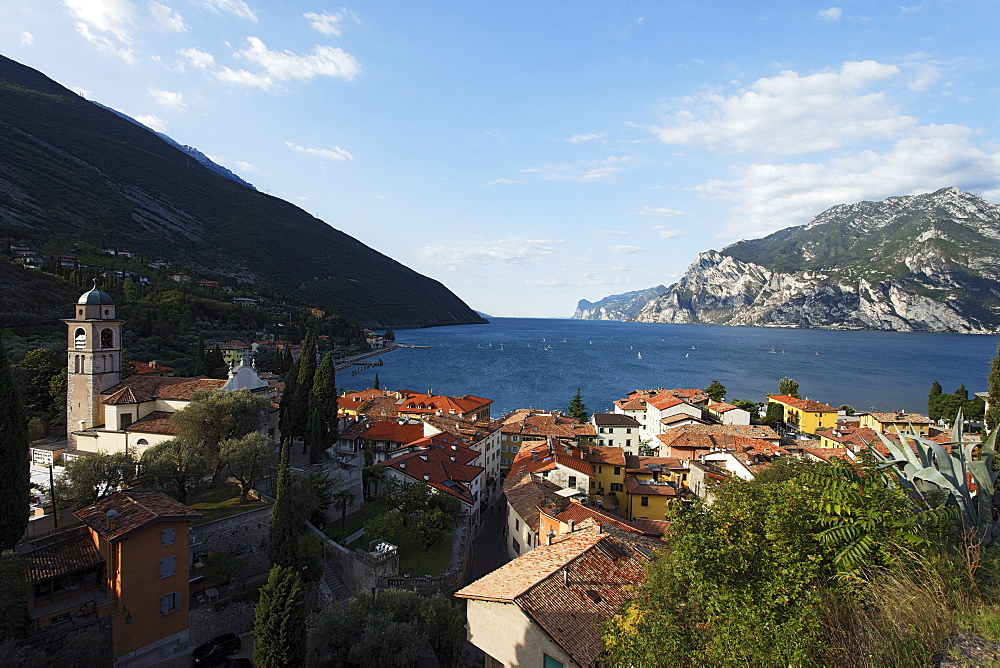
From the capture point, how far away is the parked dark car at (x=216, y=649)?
621 inches

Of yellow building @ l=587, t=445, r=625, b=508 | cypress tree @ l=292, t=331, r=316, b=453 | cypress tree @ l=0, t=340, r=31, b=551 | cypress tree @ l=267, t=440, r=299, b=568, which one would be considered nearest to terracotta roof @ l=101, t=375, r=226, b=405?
cypress tree @ l=292, t=331, r=316, b=453

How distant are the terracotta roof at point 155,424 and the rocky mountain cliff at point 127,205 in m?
85.2

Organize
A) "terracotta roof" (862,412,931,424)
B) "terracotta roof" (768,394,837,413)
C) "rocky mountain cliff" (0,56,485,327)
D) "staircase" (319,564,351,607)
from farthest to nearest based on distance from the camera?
"rocky mountain cliff" (0,56,485,327), "terracotta roof" (768,394,837,413), "terracotta roof" (862,412,931,424), "staircase" (319,564,351,607)

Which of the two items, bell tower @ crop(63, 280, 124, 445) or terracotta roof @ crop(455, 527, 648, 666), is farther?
bell tower @ crop(63, 280, 124, 445)

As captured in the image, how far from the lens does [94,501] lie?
18.0m

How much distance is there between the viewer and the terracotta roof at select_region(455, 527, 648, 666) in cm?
1038

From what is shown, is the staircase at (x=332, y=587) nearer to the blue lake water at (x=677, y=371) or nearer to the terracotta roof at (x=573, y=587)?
the terracotta roof at (x=573, y=587)

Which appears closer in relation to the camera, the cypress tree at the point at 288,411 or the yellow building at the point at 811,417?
the cypress tree at the point at 288,411

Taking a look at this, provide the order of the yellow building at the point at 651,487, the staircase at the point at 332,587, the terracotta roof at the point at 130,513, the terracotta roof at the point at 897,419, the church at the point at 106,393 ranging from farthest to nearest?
the terracotta roof at the point at 897,419 → the yellow building at the point at 651,487 → the church at the point at 106,393 → the staircase at the point at 332,587 → the terracotta roof at the point at 130,513

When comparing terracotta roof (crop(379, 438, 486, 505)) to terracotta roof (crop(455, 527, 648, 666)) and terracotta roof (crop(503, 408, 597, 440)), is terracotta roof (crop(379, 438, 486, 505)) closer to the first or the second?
terracotta roof (crop(455, 527, 648, 666))

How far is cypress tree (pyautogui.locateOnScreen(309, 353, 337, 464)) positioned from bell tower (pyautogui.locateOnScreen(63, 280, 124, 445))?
391 inches

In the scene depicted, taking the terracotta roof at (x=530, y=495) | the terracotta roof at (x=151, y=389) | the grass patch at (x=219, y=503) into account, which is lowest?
the terracotta roof at (x=530, y=495)

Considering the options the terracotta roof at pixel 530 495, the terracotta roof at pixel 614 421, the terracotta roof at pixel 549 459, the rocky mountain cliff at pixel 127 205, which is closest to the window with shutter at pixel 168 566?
the terracotta roof at pixel 530 495

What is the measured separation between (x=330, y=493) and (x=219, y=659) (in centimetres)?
885
